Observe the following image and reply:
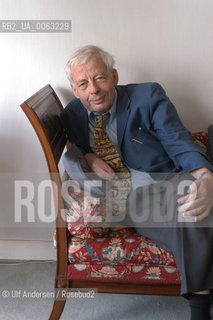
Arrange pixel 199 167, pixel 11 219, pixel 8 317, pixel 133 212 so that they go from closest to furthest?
pixel 199 167 → pixel 133 212 → pixel 8 317 → pixel 11 219

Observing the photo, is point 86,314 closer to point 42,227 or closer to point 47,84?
point 42,227

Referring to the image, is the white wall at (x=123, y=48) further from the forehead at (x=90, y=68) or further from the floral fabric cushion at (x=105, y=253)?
the floral fabric cushion at (x=105, y=253)

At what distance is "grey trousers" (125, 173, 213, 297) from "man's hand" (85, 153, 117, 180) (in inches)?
5.2

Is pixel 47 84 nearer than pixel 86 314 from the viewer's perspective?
No

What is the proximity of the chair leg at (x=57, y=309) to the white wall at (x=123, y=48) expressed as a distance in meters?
0.92

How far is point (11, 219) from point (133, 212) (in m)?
0.92

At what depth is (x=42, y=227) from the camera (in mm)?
2100

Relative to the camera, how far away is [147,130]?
5.05ft

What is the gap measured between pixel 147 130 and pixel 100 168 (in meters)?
0.27

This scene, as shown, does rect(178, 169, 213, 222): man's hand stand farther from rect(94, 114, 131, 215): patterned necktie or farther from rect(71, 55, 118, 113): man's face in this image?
rect(71, 55, 118, 113): man's face

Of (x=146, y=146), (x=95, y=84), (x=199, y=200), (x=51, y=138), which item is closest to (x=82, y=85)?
(x=95, y=84)

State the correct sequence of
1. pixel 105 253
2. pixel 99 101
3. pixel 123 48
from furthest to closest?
pixel 123 48, pixel 99 101, pixel 105 253

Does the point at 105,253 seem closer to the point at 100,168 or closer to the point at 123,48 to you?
the point at 100,168

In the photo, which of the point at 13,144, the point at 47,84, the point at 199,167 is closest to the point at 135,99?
the point at 199,167
